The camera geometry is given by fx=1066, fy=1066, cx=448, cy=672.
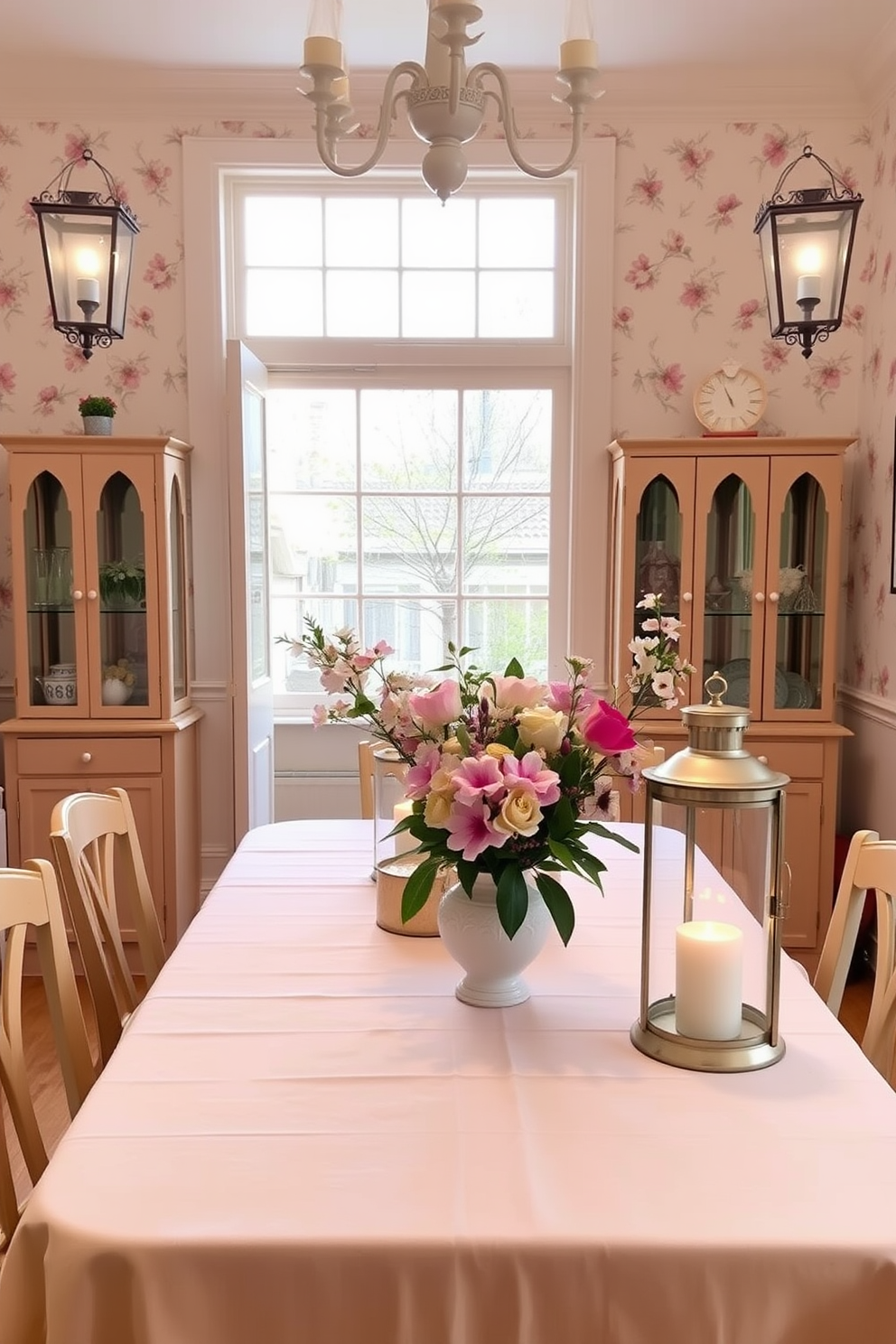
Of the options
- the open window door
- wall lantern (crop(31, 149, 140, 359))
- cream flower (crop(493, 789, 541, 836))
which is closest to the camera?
cream flower (crop(493, 789, 541, 836))

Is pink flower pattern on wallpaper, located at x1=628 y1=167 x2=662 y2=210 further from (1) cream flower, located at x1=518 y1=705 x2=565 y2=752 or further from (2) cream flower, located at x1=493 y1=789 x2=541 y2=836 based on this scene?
(2) cream flower, located at x1=493 y1=789 x2=541 y2=836

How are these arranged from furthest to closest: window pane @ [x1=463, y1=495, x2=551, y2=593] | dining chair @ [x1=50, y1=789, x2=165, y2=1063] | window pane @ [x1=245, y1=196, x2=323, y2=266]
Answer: window pane @ [x1=463, y1=495, x2=551, y2=593]
window pane @ [x1=245, y1=196, x2=323, y2=266]
dining chair @ [x1=50, y1=789, x2=165, y2=1063]

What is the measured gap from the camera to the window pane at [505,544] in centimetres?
395

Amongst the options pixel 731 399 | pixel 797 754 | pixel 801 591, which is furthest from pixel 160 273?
pixel 797 754

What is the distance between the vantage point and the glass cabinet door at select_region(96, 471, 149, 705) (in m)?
3.41

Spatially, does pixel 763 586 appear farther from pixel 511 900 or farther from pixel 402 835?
pixel 511 900

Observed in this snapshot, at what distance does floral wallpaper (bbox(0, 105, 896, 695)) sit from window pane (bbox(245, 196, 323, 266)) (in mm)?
252

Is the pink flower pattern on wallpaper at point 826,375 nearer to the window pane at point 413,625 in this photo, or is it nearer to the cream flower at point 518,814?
the window pane at point 413,625

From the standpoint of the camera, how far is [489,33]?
325 centimetres

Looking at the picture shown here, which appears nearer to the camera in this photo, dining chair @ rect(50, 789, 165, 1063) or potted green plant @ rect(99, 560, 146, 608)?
dining chair @ rect(50, 789, 165, 1063)

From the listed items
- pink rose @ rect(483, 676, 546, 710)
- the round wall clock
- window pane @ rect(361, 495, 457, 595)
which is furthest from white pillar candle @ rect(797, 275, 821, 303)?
window pane @ rect(361, 495, 457, 595)

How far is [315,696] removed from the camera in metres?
4.07

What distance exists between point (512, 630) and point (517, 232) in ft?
4.71

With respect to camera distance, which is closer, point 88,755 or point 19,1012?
point 19,1012
